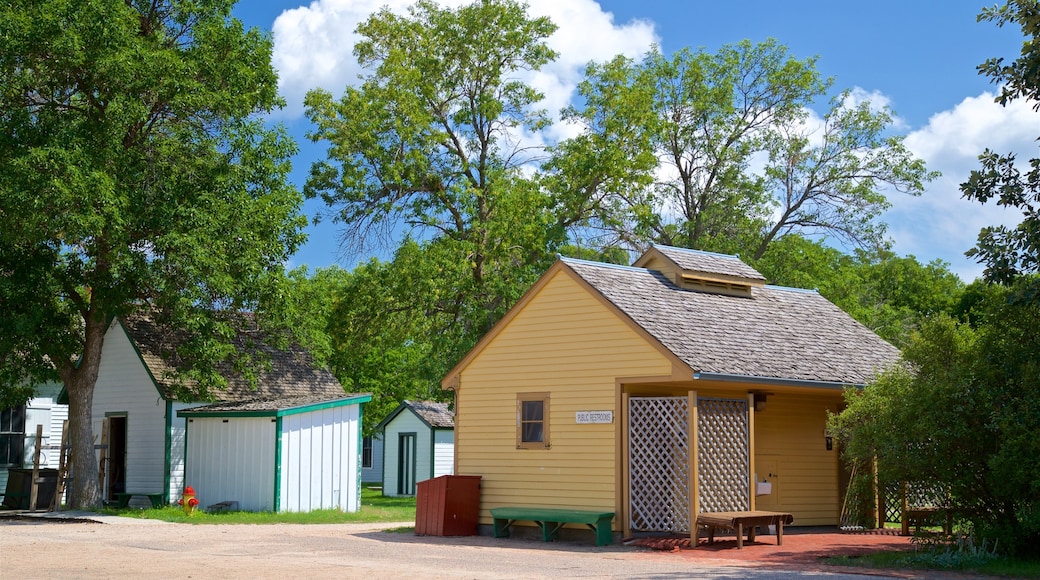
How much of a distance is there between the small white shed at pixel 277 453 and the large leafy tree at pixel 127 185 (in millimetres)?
1176

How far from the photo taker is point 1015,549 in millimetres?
15336

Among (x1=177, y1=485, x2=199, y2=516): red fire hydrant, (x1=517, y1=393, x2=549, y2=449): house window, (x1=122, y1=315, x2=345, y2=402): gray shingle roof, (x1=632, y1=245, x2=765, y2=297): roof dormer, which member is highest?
(x1=632, y1=245, x2=765, y2=297): roof dormer

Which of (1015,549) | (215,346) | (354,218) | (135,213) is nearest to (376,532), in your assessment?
(215,346)

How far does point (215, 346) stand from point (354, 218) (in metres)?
10.2

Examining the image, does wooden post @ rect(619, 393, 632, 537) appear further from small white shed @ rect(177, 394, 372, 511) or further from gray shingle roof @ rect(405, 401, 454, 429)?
gray shingle roof @ rect(405, 401, 454, 429)

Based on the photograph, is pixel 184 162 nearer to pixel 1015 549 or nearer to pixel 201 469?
pixel 201 469

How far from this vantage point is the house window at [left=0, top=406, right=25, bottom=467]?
1169 inches

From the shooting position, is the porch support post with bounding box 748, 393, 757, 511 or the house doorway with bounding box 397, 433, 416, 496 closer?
the porch support post with bounding box 748, 393, 757, 511

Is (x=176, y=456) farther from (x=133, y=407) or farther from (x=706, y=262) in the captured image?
(x=706, y=262)

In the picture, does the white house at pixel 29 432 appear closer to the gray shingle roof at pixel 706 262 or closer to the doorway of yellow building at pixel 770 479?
the gray shingle roof at pixel 706 262

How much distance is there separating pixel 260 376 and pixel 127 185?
7.03 meters

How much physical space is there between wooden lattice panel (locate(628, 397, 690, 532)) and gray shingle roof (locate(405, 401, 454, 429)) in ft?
67.3

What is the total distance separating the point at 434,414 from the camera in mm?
39625

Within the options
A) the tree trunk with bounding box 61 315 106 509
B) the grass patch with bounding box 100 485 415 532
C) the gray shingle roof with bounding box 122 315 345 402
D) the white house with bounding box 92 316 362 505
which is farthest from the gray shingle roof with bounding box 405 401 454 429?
the tree trunk with bounding box 61 315 106 509
